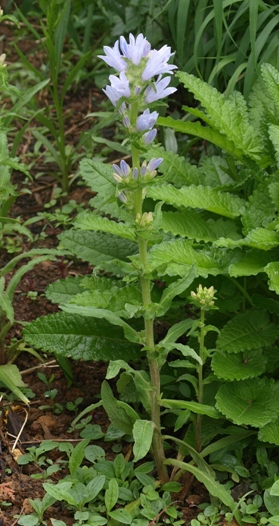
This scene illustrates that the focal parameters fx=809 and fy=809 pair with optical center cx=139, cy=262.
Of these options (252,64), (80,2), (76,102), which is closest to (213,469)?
(252,64)

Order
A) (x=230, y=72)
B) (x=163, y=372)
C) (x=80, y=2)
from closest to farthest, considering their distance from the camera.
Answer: (x=163, y=372)
(x=230, y=72)
(x=80, y=2)

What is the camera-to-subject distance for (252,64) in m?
3.43

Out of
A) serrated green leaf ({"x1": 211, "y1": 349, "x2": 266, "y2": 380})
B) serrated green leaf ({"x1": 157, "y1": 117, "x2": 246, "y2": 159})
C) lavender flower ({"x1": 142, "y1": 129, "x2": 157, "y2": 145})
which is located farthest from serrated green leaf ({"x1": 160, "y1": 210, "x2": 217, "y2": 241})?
lavender flower ({"x1": 142, "y1": 129, "x2": 157, "y2": 145})

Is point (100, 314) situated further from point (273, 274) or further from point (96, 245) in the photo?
point (96, 245)

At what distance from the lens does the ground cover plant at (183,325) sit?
241 centimetres

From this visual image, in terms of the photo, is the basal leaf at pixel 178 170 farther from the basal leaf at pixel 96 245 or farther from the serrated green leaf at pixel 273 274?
the serrated green leaf at pixel 273 274

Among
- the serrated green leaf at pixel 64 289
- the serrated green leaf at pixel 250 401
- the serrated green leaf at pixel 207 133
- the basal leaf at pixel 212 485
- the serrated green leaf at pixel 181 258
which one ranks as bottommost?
the basal leaf at pixel 212 485

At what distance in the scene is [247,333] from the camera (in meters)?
2.72

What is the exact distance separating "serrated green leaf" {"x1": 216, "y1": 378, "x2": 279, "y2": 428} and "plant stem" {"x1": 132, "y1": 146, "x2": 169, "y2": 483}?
0.20 metres

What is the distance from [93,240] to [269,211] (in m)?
0.69

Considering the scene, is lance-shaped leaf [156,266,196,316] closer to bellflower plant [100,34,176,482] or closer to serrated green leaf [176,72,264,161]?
bellflower plant [100,34,176,482]

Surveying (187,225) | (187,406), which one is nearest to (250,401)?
(187,406)

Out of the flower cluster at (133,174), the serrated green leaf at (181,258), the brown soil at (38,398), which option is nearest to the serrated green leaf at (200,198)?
the serrated green leaf at (181,258)

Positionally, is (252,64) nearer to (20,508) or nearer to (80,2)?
(80,2)
